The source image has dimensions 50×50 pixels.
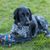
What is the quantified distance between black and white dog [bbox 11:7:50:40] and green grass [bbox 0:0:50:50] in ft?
0.58

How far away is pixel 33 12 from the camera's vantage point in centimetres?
678

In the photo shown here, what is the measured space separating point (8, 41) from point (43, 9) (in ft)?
7.18

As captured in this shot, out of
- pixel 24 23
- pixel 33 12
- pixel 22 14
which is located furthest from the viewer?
pixel 33 12

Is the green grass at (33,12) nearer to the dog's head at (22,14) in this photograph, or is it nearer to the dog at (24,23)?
the dog at (24,23)

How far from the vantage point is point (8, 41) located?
5.18 metres

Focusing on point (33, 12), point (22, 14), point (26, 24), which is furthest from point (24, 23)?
point (33, 12)

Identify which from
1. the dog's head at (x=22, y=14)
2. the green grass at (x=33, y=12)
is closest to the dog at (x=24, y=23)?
the dog's head at (x=22, y=14)

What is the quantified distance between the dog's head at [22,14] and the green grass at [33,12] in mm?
575

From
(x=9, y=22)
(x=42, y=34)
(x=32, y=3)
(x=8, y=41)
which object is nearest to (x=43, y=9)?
(x=32, y=3)

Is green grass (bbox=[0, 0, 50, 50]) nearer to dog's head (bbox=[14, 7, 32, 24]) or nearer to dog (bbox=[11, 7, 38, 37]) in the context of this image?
dog (bbox=[11, 7, 38, 37])

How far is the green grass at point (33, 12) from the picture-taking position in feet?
17.0

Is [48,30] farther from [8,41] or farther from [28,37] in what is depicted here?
[8,41]

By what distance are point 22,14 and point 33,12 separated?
187cm

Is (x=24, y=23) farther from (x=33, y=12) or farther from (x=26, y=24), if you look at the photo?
(x=33, y=12)
